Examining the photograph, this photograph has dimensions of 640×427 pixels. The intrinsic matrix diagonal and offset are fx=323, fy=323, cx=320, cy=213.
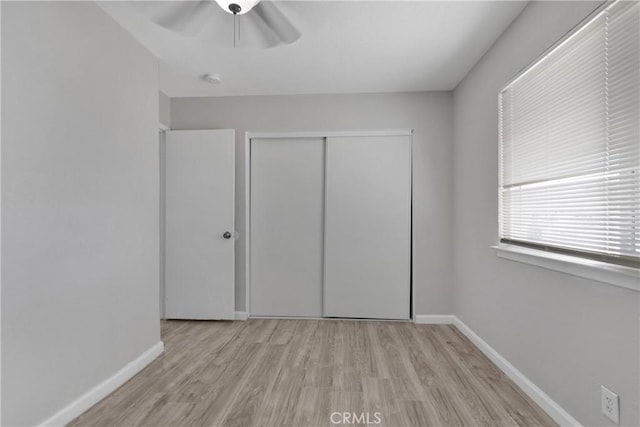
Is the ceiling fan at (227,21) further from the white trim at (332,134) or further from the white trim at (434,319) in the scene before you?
the white trim at (434,319)

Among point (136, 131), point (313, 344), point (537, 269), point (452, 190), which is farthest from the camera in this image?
point (452, 190)

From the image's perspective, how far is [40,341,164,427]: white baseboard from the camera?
1.68 metres

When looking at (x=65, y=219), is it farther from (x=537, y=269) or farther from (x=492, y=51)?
(x=492, y=51)

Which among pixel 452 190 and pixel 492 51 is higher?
pixel 492 51

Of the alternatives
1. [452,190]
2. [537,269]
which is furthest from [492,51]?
[537,269]

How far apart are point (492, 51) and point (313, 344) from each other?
9.07 feet

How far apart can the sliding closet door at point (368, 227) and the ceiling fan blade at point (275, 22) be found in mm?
1517

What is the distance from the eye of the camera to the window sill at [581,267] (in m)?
1.26

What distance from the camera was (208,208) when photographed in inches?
135

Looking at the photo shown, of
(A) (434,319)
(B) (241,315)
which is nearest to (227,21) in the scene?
(B) (241,315)

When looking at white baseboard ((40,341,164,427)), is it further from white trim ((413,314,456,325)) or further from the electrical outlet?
the electrical outlet

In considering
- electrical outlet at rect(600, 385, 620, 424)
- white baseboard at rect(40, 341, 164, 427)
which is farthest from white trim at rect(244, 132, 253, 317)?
electrical outlet at rect(600, 385, 620, 424)

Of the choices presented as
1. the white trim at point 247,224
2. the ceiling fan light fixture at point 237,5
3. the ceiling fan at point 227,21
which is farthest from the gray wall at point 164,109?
the ceiling fan light fixture at point 237,5

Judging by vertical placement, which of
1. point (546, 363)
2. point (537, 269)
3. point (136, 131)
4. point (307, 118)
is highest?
point (307, 118)
